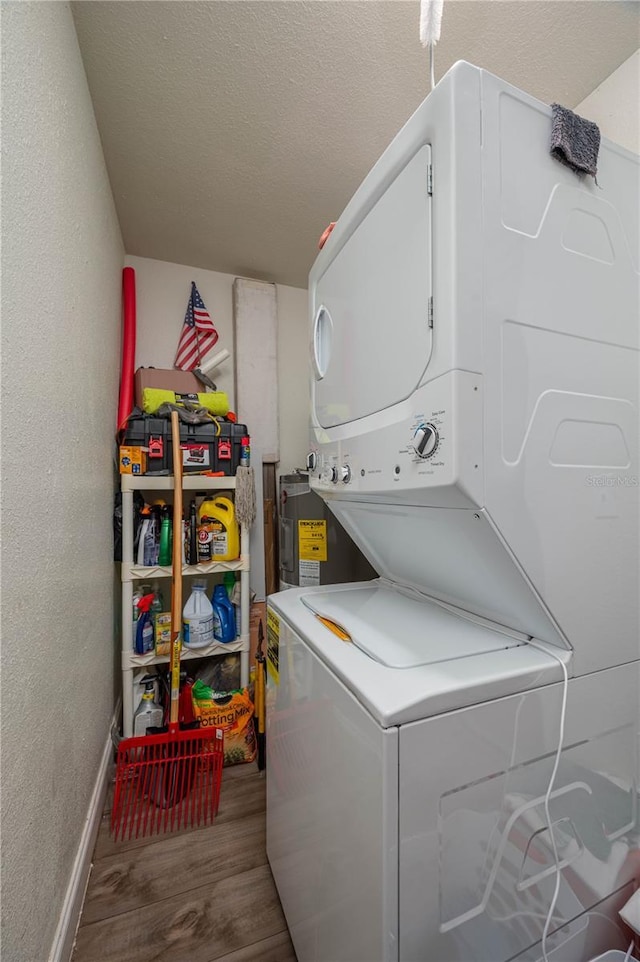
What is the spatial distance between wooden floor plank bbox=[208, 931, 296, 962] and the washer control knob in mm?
1576

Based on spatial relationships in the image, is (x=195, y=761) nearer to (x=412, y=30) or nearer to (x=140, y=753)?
(x=140, y=753)

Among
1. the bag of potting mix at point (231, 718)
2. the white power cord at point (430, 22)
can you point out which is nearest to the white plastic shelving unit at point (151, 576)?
the bag of potting mix at point (231, 718)

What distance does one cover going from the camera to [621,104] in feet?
4.86

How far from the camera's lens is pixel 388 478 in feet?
3.12

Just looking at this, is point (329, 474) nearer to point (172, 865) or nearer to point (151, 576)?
point (151, 576)

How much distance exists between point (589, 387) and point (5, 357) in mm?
1265

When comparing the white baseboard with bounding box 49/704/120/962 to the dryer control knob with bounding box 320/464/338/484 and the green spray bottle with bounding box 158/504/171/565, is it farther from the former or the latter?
the dryer control knob with bounding box 320/464/338/484

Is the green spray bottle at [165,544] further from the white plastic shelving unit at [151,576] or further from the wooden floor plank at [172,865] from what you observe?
the wooden floor plank at [172,865]

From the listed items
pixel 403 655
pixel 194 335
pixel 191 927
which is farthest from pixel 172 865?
pixel 194 335

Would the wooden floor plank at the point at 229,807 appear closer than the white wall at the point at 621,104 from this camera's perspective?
No

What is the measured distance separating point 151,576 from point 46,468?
1.12 metres

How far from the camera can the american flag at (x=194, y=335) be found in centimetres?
269

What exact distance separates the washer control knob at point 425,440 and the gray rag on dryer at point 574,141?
682mm

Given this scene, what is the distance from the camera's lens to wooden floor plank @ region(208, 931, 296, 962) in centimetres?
121
